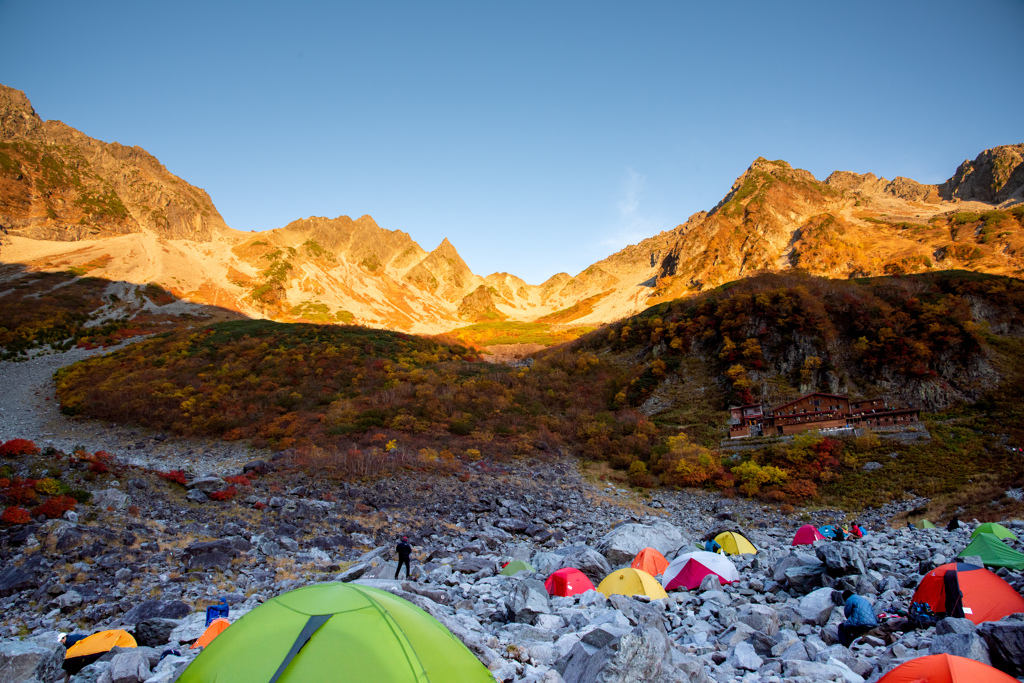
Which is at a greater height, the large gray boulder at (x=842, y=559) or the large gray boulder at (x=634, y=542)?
the large gray boulder at (x=842, y=559)

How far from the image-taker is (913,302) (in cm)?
3120

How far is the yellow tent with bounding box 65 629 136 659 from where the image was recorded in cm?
626

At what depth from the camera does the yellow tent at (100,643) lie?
246 inches

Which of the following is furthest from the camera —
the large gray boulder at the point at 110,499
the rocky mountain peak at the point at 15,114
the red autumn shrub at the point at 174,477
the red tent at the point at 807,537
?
the rocky mountain peak at the point at 15,114

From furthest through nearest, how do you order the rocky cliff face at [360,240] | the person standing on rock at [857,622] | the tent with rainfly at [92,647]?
the rocky cliff face at [360,240] < the person standing on rock at [857,622] < the tent with rainfly at [92,647]

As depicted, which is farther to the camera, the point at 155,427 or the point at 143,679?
the point at 155,427

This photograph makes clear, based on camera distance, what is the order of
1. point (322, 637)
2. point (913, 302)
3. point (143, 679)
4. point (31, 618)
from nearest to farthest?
point (322, 637) → point (143, 679) → point (31, 618) → point (913, 302)

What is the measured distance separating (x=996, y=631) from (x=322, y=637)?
24.6 feet

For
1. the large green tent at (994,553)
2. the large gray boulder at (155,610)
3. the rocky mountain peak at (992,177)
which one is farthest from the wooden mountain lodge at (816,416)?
the rocky mountain peak at (992,177)

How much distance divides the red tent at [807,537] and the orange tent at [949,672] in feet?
39.6

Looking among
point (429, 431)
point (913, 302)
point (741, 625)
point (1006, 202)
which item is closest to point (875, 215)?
point (1006, 202)

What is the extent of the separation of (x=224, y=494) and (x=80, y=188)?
13610 centimetres

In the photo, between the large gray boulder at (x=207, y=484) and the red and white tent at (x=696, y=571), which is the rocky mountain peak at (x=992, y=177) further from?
the large gray boulder at (x=207, y=484)

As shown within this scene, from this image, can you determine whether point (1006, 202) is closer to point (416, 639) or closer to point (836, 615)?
point (836, 615)
